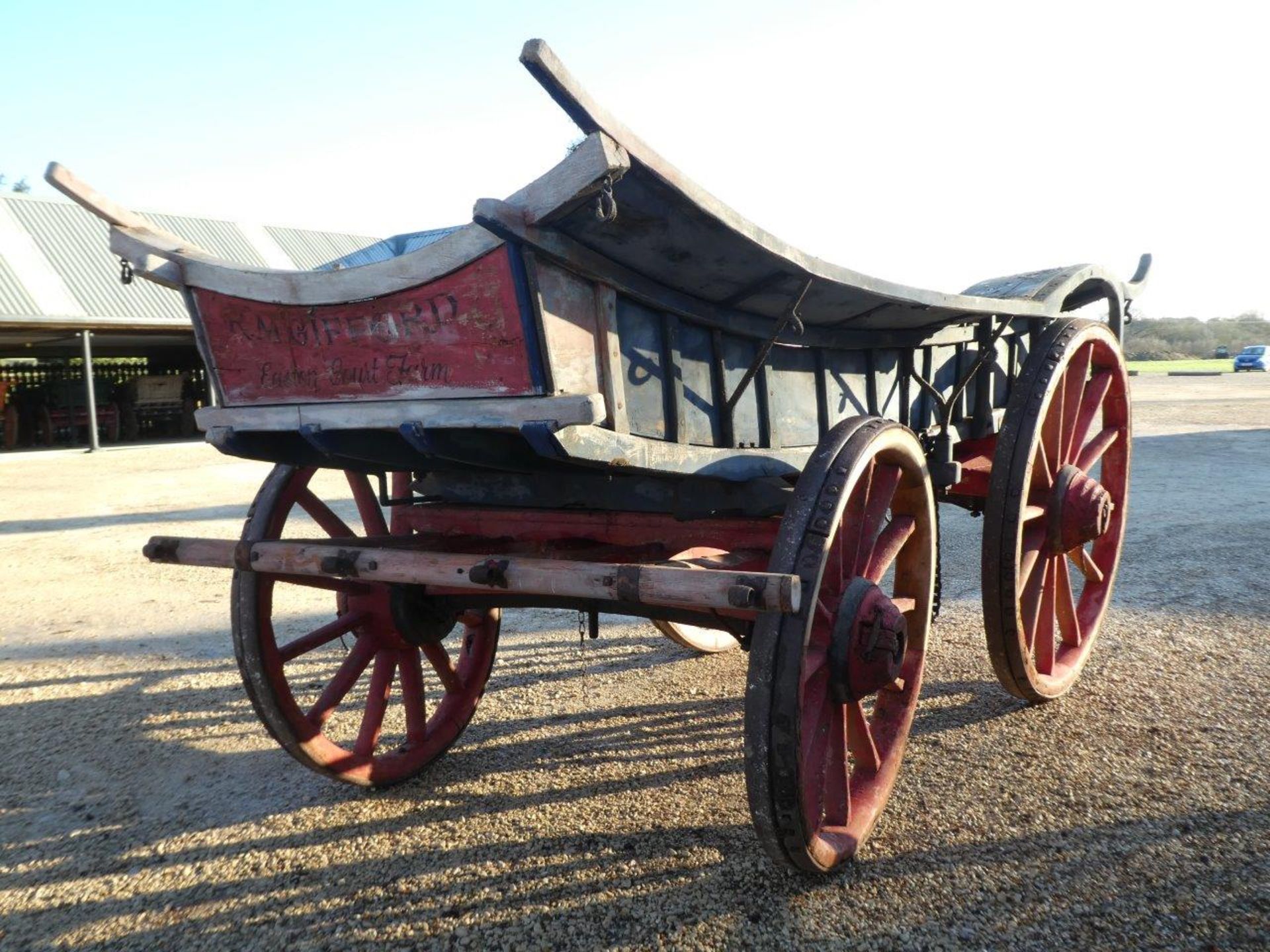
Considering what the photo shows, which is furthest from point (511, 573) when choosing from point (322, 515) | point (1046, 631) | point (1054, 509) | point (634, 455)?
point (1046, 631)

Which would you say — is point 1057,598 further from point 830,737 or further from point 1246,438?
point 1246,438

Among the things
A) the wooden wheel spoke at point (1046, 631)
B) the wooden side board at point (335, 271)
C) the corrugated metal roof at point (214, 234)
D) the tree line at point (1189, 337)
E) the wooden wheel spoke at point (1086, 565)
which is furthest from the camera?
the tree line at point (1189, 337)

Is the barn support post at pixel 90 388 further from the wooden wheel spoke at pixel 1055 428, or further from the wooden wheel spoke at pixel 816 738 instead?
the wooden wheel spoke at pixel 816 738

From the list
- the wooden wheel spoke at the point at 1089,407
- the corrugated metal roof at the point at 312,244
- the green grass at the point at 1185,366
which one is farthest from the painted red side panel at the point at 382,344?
the green grass at the point at 1185,366

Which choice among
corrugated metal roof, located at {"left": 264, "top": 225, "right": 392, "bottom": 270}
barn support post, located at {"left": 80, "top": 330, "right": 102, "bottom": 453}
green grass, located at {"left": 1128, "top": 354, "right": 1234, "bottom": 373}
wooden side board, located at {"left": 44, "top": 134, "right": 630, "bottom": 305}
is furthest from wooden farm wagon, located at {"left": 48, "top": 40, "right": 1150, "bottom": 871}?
green grass, located at {"left": 1128, "top": 354, "right": 1234, "bottom": 373}

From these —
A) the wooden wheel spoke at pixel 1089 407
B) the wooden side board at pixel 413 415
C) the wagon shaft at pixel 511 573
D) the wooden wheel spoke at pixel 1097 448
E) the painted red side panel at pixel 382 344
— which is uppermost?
the painted red side panel at pixel 382 344

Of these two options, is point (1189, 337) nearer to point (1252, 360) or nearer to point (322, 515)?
point (1252, 360)

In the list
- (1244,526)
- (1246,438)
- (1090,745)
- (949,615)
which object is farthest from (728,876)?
(1246,438)

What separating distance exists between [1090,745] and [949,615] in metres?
1.64

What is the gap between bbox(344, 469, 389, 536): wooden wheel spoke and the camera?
310 cm

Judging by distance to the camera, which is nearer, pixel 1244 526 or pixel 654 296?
pixel 654 296

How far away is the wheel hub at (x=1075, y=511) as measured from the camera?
124 inches

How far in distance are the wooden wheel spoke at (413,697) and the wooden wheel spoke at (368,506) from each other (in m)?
0.43

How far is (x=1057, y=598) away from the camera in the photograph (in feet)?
11.5
